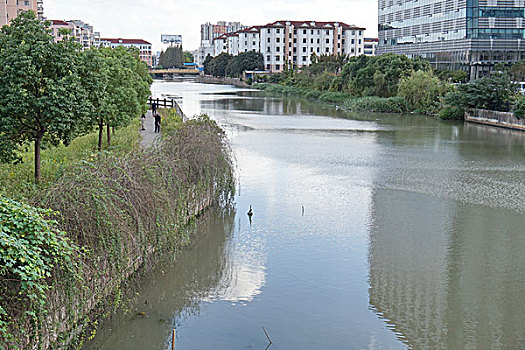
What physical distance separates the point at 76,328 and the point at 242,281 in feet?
14.7

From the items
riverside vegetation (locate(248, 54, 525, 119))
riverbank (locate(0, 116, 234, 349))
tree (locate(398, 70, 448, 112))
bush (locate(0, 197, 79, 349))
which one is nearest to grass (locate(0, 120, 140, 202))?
riverbank (locate(0, 116, 234, 349))

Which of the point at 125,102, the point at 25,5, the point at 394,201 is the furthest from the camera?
the point at 25,5

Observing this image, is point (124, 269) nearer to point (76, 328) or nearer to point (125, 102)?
point (76, 328)

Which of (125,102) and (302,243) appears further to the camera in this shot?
(125,102)

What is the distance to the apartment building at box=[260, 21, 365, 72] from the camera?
468ft

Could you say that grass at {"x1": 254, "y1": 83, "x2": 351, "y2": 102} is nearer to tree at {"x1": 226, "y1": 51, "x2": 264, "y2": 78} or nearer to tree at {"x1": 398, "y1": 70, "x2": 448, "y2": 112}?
tree at {"x1": 398, "y1": 70, "x2": 448, "y2": 112}

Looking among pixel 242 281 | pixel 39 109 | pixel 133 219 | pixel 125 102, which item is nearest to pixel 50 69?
pixel 39 109

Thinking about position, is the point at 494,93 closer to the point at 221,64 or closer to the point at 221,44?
the point at 221,64

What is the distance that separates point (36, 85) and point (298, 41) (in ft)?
435

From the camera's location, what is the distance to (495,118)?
1722 inches

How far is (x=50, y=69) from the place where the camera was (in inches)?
579

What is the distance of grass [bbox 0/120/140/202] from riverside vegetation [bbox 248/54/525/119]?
1109 inches

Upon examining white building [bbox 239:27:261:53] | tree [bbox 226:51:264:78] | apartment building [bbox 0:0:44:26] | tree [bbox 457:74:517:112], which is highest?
white building [bbox 239:27:261:53]

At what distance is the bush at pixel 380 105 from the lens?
5653 centimetres
